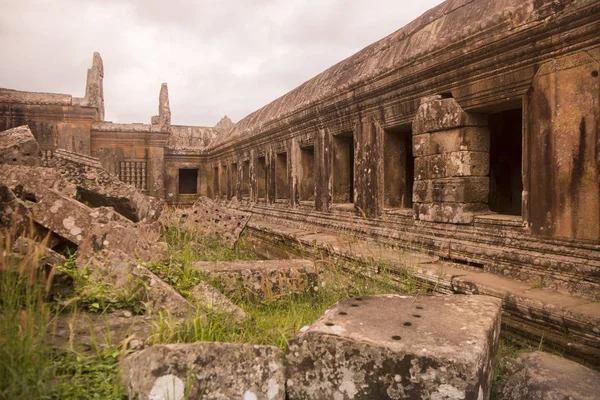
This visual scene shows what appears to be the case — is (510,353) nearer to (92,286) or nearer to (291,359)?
(291,359)

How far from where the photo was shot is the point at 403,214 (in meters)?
5.93

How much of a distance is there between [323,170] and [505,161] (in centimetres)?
300

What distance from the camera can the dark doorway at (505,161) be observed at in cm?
696

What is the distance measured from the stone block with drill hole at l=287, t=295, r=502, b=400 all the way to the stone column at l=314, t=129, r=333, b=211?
5.37m

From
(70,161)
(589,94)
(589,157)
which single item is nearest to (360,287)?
(589,157)

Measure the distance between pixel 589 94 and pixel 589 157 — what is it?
1.66ft

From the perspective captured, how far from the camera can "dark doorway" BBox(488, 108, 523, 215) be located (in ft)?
22.9

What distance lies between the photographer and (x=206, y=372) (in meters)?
2.32

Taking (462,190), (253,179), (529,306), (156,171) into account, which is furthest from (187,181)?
(529,306)

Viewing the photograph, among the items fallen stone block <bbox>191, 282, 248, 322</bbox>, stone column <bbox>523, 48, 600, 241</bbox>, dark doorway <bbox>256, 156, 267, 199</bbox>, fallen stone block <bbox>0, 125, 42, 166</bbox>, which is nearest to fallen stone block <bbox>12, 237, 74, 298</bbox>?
fallen stone block <bbox>191, 282, 248, 322</bbox>

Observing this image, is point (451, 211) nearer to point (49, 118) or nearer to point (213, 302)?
point (213, 302)

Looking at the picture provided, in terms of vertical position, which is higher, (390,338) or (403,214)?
(403,214)

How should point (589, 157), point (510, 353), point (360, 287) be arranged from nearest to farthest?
point (510, 353) < point (589, 157) < point (360, 287)

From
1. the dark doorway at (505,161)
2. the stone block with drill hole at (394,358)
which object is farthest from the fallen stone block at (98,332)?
the dark doorway at (505,161)
